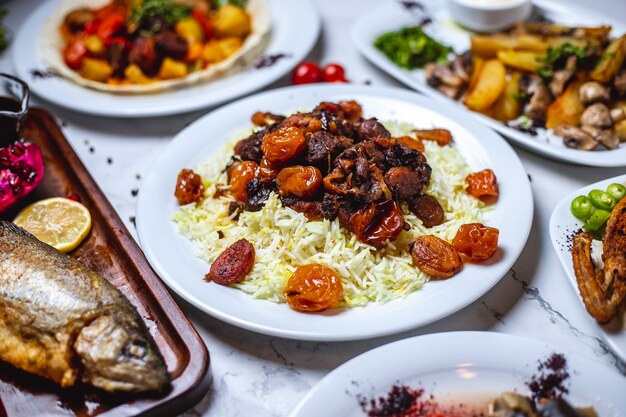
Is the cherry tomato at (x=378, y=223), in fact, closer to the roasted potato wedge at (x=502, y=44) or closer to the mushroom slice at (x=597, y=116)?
the mushroom slice at (x=597, y=116)

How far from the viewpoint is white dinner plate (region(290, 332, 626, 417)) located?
285cm

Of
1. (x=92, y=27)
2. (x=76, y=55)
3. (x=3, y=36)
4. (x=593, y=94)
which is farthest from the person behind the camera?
(x=3, y=36)

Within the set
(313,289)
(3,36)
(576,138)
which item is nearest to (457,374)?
(313,289)

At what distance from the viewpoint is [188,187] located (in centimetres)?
410

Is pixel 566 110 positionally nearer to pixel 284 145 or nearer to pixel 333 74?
pixel 333 74

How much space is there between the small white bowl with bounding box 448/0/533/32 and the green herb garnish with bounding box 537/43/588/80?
34.2 inches

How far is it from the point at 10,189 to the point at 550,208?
145 inches

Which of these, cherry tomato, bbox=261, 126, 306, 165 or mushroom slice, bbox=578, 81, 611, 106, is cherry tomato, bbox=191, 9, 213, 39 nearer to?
cherry tomato, bbox=261, 126, 306, 165

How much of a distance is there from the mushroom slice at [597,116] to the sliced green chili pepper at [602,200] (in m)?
1.00

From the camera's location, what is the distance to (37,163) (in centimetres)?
429

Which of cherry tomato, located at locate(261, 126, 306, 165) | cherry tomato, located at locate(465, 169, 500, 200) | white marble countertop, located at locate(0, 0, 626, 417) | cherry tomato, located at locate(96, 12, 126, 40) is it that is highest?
cherry tomato, located at locate(261, 126, 306, 165)

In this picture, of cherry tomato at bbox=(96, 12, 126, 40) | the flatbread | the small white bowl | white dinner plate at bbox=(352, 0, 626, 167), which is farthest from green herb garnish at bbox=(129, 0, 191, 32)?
the small white bowl

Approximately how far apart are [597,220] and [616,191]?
0.28 meters

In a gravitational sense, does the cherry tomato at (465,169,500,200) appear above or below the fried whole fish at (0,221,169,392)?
below
